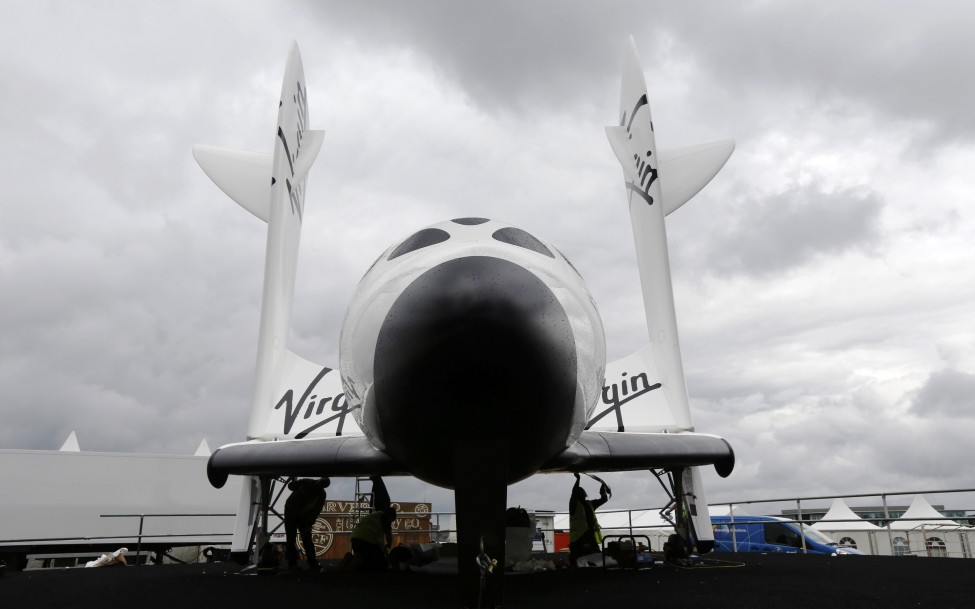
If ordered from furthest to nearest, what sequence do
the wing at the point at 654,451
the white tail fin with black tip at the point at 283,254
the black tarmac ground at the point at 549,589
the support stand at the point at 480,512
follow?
the white tail fin with black tip at the point at 283,254 → the wing at the point at 654,451 → the black tarmac ground at the point at 549,589 → the support stand at the point at 480,512

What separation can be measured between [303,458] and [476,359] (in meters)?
4.41

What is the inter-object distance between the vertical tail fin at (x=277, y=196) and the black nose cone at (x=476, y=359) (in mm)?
7621

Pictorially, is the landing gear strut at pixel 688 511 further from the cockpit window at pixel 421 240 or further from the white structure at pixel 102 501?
the white structure at pixel 102 501

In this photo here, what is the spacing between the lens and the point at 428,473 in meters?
3.81

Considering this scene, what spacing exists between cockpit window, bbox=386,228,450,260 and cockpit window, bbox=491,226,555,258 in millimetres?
314

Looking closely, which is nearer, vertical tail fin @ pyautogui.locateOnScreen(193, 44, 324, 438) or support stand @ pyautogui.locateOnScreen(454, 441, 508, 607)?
support stand @ pyautogui.locateOnScreen(454, 441, 508, 607)

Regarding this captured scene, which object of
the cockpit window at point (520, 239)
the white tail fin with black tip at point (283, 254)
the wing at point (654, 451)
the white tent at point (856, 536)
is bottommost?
the white tent at point (856, 536)

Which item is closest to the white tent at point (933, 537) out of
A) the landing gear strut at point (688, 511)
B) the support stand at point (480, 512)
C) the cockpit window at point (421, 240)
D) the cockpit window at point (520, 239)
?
the landing gear strut at point (688, 511)

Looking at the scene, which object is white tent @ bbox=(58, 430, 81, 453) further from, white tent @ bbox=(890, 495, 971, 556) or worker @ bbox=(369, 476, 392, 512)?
white tent @ bbox=(890, 495, 971, 556)

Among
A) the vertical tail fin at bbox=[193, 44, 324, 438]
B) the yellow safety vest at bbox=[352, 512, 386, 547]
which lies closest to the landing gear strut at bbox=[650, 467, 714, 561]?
the yellow safety vest at bbox=[352, 512, 386, 547]

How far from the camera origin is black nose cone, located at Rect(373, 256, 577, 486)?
105 inches

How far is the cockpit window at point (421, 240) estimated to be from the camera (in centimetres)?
373

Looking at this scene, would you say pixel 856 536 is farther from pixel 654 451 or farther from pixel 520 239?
pixel 520 239

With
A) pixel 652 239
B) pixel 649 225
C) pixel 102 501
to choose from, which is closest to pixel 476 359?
pixel 652 239
